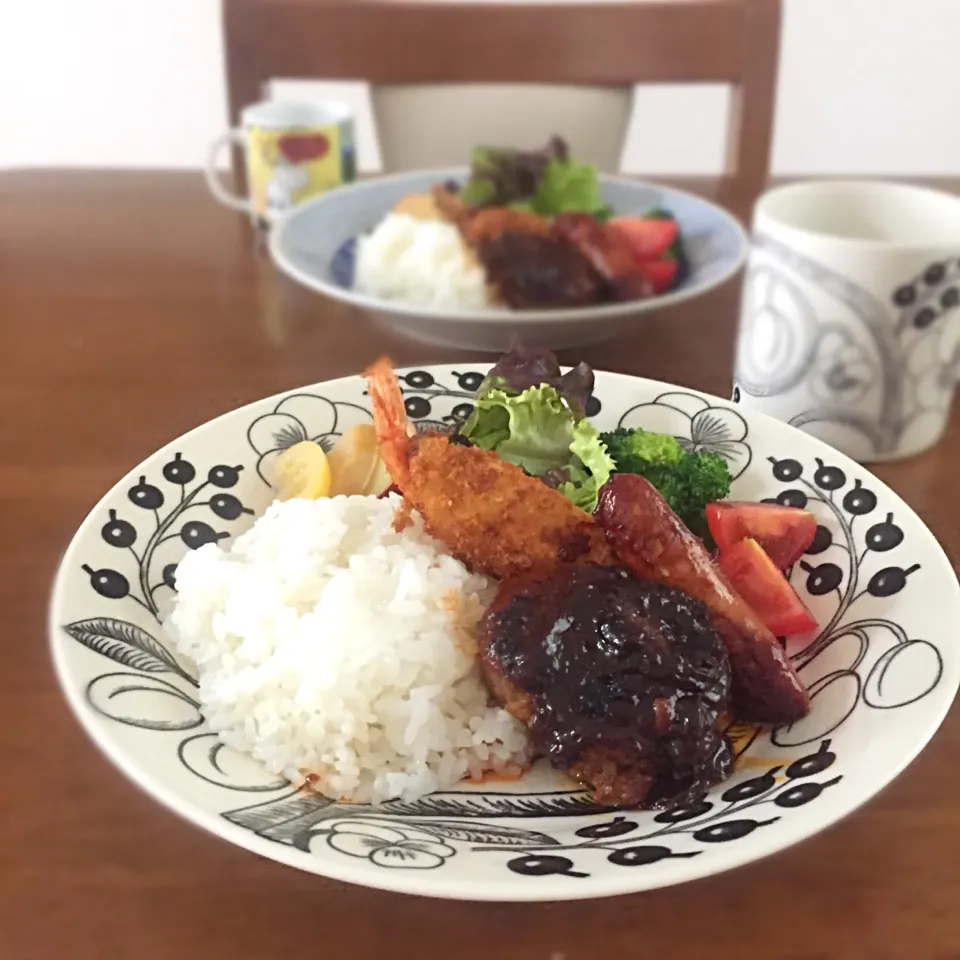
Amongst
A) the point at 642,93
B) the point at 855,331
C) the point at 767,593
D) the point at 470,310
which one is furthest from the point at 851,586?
the point at 642,93

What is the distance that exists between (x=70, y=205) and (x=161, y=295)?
19.3 inches

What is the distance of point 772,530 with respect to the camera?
3.16 feet

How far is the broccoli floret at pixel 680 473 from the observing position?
1.02 m

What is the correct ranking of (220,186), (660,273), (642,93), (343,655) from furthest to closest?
1. (642,93)
2. (220,186)
3. (660,273)
4. (343,655)

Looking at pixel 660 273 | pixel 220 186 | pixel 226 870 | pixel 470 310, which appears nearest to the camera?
pixel 226 870

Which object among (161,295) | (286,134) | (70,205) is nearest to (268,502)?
(161,295)

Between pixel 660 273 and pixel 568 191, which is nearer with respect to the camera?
pixel 660 273

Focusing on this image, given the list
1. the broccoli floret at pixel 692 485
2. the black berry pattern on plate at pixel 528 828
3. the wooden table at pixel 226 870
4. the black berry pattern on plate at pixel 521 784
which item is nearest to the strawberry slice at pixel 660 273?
the wooden table at pixel 226 870

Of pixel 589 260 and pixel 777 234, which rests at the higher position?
pixel 777 234

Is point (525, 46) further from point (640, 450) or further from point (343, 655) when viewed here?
point (343, 655)

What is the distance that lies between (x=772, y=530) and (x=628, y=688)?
0.29 m

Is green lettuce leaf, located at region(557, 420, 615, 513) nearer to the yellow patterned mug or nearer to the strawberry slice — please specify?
the strawberry slice

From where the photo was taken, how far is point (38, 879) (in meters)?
0.71

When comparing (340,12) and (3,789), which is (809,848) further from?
(340,12)
